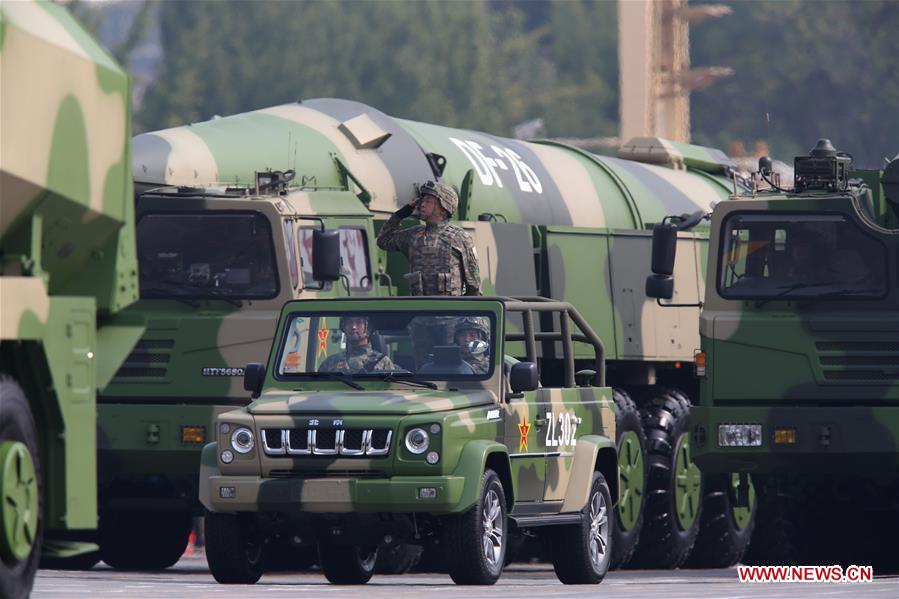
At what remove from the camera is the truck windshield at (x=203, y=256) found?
1747 centimetres

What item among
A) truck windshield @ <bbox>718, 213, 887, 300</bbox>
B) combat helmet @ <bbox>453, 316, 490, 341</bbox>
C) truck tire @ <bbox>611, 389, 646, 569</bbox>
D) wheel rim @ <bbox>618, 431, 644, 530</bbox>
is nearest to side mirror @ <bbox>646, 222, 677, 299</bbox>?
truck windshield @ <bbox>718, 213, 887, 300</bbox>

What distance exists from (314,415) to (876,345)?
4.58m

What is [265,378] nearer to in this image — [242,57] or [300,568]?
[300,568]

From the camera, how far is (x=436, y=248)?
Result: 17547 mm

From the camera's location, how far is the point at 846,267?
17.6m

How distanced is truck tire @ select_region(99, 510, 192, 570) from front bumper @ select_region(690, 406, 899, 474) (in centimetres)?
433

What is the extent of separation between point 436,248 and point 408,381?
237 centimetres

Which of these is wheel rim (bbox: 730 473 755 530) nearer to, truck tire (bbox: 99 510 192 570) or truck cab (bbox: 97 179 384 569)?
truck tire (bbox: 99 510 192 570)

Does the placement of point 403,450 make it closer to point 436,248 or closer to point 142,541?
point 436,248

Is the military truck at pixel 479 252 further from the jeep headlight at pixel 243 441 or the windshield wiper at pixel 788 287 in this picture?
the jeep headlight at pixel 243 441

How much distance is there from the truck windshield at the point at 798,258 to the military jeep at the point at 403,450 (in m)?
1.79

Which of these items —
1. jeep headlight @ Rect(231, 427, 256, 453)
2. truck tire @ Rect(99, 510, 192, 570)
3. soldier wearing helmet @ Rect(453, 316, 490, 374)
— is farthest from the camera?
truck tire @ Rect(99, 510, 192, 570)

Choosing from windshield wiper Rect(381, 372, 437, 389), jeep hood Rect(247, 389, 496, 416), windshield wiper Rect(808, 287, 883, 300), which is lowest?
jeep hood Rect(247, 389, 496, 416)

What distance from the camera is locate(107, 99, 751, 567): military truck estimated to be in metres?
17.5
